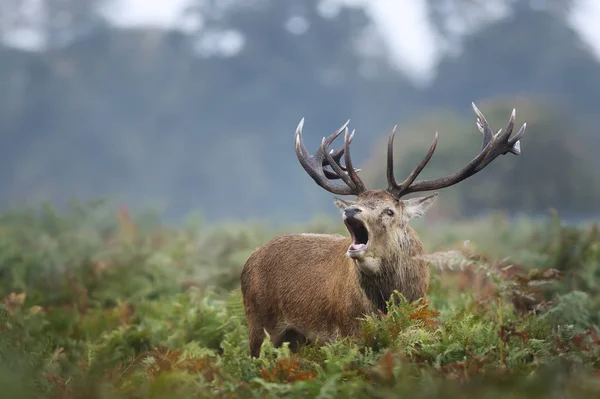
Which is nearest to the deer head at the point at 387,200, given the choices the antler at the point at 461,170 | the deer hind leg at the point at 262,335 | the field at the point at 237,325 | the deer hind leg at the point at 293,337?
the antler at the point at 461,170

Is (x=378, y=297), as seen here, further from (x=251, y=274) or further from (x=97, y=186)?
(x=97, y=186)

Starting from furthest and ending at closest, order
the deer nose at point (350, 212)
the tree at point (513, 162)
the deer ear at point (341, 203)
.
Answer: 1. the tree at point (513, 162)
2. the deer ear at point (341, 203)
3. the deer nose at point (350, 212)

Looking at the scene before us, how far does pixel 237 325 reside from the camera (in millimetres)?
7520

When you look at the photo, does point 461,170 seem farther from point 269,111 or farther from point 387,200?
point 269,111

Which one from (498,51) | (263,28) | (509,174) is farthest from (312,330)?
(263,28)

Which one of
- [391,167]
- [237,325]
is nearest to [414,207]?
[391,167]

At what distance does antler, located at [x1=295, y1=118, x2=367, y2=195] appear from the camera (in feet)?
20.6

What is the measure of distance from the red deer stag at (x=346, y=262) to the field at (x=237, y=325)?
→ 32 centimetres

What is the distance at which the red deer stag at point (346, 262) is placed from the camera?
6008 millimetres

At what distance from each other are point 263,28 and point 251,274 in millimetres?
43280

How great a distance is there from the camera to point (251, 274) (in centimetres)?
704

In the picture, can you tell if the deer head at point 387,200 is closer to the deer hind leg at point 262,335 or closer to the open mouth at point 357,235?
the open mouth at point 357,235

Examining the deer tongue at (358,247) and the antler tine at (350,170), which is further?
the antler tine at (350,170)

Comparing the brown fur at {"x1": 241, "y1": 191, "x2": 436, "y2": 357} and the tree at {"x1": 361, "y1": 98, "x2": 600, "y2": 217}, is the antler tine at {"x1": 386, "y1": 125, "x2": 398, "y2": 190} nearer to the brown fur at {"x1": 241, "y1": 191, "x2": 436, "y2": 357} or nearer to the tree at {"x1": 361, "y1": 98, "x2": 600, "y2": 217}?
the brown fur at {"x1": 241, "y1": 191, "x2": 436, "y2": 357}
